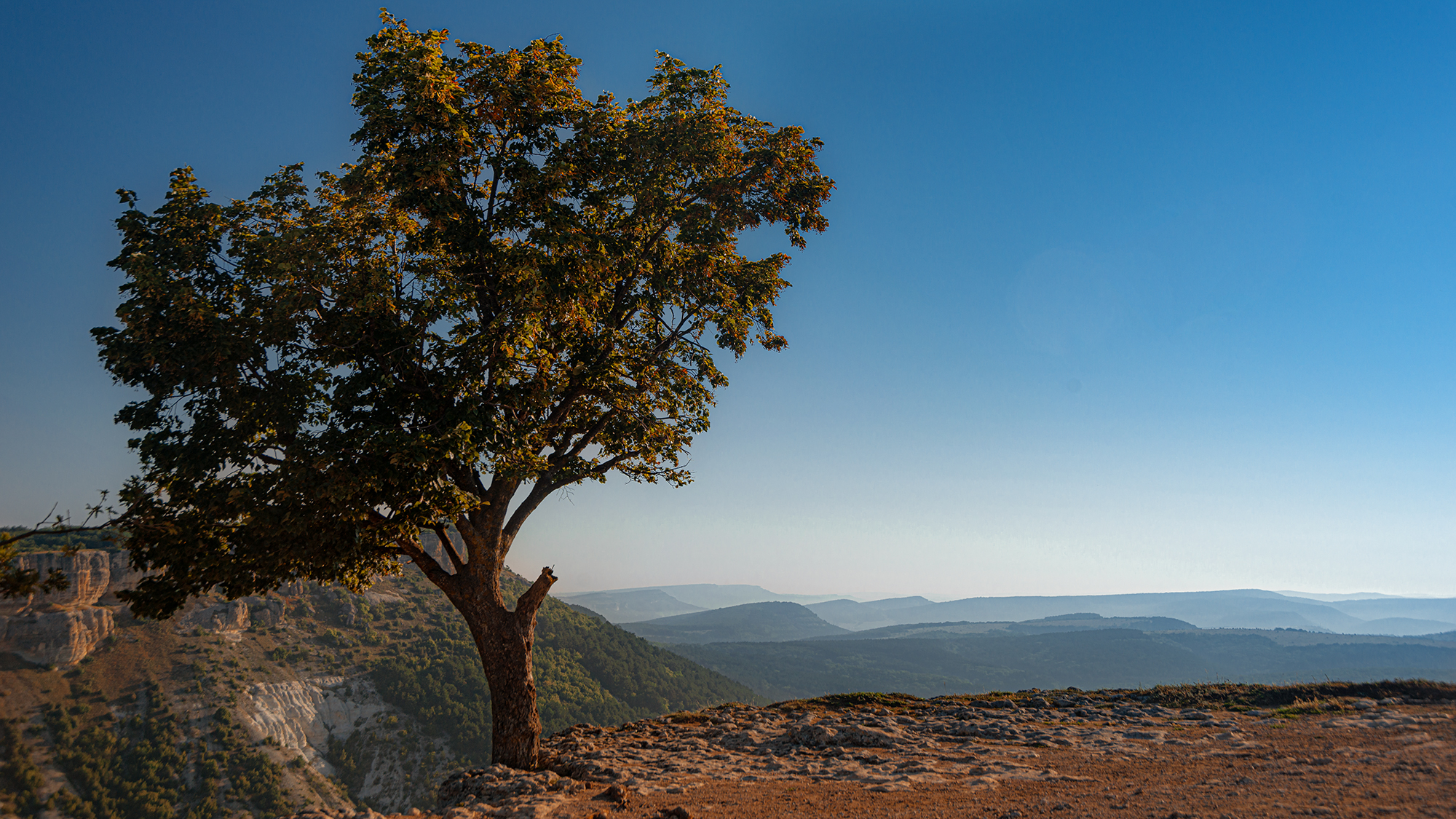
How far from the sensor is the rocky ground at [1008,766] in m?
9.30

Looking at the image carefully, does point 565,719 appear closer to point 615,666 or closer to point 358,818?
point 615,666

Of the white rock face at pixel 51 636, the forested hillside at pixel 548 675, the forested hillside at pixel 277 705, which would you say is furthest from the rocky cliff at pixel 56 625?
the forested hillside at pixel 548 675

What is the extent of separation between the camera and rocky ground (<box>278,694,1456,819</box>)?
930cm

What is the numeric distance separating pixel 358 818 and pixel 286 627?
15153 cm

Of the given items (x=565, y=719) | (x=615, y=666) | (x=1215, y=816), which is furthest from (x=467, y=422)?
(x=615, y=666)

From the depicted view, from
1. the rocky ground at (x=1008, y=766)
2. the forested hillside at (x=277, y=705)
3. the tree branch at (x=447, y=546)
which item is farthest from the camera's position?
the forested hillside at (x=277, y=705)

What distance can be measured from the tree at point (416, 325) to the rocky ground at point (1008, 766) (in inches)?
141

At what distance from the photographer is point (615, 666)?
14262cm

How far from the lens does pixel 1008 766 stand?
12680 mm

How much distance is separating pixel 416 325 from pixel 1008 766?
15646 millimetres

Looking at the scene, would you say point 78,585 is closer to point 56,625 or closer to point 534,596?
point 56,625

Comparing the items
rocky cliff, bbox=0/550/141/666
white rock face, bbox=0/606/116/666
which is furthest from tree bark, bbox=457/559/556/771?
white rock face, bbox=0/606/116/666

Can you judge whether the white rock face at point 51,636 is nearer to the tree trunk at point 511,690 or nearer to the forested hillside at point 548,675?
the forested hillside at point 548,675

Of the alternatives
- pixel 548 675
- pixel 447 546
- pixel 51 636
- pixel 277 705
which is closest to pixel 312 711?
pixel 277 705
